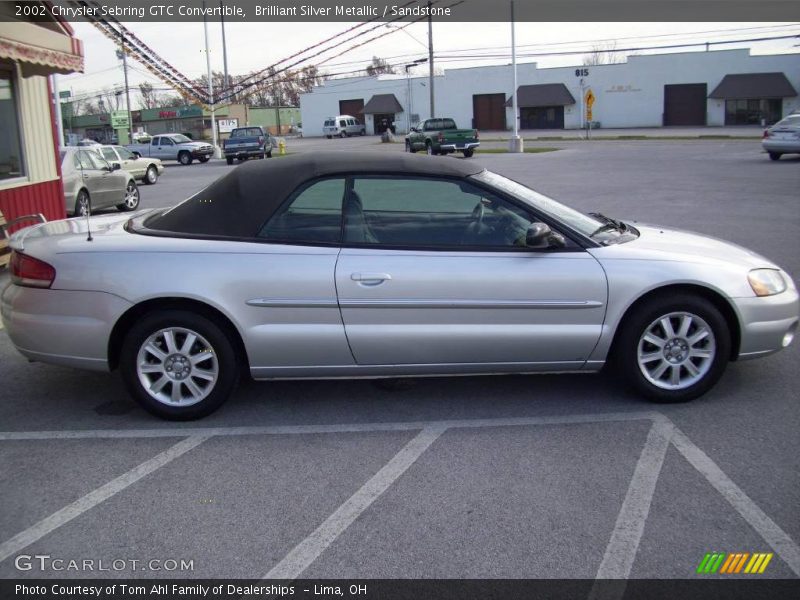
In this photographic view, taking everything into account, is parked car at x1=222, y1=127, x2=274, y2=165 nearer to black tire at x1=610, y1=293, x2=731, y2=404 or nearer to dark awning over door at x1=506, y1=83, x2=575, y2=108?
black tire at x1=610, y1=293, x2=731, y2=404

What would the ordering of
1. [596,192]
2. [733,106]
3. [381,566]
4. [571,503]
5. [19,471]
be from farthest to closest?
[733,106] < [596,192] < [19,471] < [571,503] < [381,566]

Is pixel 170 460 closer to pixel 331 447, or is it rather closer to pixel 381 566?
pixel 331 447

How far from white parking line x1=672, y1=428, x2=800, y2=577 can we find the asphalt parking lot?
0.01m

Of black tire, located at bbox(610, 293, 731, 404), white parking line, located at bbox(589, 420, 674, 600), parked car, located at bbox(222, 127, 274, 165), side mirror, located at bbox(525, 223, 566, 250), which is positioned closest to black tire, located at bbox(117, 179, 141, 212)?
side mirror, located at bbox(525, 223, 566, 250)

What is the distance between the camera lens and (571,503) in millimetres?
3619

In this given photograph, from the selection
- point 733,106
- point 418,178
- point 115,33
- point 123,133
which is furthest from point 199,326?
point 123,133

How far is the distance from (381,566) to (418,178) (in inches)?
99.4

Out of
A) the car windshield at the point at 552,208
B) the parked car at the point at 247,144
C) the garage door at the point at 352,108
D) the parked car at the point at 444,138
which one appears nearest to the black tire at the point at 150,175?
the parked car at the point at 247,144

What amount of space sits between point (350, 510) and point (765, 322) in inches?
115

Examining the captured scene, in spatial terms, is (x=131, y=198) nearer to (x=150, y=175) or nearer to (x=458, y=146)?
(x=150, y=175)

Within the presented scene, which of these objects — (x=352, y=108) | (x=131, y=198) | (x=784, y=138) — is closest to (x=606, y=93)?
(x=352, y=108)

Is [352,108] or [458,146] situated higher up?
[352,108]

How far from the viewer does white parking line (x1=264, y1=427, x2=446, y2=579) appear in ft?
10.4

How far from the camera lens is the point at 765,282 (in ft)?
16.0
